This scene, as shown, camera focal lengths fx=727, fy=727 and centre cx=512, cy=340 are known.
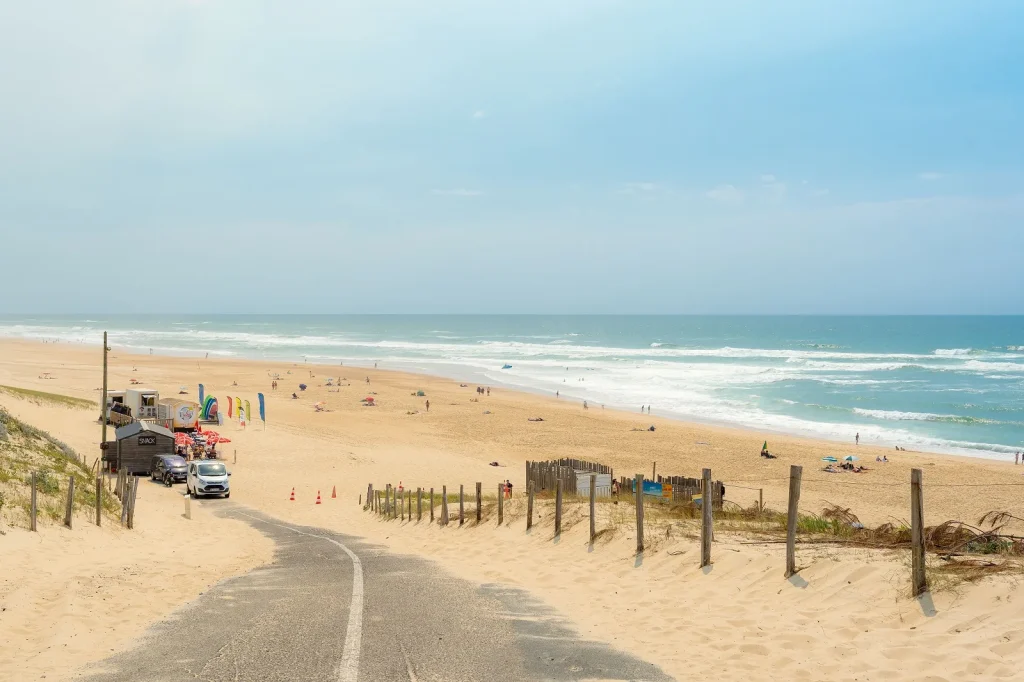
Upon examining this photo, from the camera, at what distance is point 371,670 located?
7816mm

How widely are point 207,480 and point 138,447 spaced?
5734 millimetres

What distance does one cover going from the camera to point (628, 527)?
15.0 m

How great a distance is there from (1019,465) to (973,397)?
29.4 m

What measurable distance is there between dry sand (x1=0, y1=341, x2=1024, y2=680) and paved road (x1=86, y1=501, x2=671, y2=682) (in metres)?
0.74

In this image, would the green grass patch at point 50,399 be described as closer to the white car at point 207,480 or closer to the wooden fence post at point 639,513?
the white car at point 207,480

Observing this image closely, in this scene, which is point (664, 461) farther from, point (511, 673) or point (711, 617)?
point (511, 673)

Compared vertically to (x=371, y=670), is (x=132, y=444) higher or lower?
lower

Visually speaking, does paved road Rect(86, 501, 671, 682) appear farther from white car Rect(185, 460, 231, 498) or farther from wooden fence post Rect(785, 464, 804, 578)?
white car Rect(185, 460, 231, 498)

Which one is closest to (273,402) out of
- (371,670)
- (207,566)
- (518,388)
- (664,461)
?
(518,388)

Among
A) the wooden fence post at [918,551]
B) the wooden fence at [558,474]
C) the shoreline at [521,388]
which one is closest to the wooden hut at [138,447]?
the wooden fence at [558,474]

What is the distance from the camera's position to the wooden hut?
1336 inches

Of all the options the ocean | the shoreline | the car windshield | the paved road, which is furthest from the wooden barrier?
the ocean

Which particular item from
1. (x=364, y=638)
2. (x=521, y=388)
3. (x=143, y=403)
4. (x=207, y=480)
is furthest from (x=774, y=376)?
(x=364, y=638)

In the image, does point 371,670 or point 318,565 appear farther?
point 318,565
